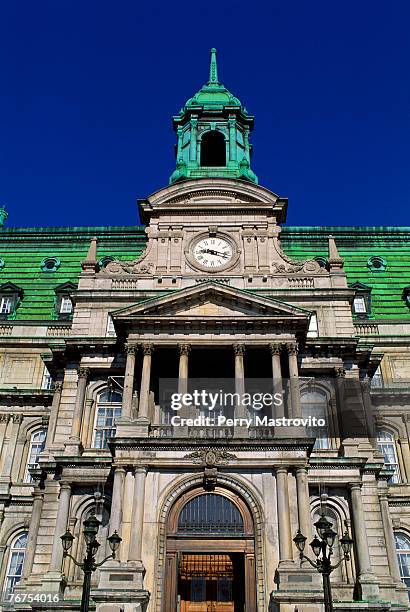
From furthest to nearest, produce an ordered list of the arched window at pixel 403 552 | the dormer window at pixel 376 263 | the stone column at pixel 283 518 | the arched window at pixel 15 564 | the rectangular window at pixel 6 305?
A: the dormer window at pixel 376 263
the rectangular window at pixel 6 305
the arched window at pixel 403 552
the arched window at pixel 15 564
the stone column at pixel 283 518

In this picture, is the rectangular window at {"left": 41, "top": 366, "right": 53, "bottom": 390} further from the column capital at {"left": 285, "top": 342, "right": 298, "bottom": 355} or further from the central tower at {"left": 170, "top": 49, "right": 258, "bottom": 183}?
the column capital at {"left": 285, "top": 342, "right": 298, "bottom": 355}

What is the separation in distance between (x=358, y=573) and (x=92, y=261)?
2138 cm

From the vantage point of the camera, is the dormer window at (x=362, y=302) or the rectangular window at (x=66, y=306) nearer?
the dormer window at (x=362, y=302)

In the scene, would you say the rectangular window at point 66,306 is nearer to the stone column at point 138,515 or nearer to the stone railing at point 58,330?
the stone railing at point 58,330

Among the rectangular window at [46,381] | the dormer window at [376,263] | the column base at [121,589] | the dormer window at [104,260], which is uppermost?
the dormer window at [376,263]

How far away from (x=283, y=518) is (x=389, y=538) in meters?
7.57

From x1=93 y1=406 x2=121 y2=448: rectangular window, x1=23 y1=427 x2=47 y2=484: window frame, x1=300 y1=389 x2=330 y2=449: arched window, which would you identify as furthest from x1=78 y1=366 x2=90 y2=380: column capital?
x1=300 y1=389 x2=330 y2=449: arched window

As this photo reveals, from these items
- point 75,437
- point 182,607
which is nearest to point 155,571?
point 182,607

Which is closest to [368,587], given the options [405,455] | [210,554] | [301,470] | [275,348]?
[301,470]

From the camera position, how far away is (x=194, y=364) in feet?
115

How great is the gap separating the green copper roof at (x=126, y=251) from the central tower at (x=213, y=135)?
653cm

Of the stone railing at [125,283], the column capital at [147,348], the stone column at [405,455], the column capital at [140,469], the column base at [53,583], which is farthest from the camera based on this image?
the stone railing at [125,283]

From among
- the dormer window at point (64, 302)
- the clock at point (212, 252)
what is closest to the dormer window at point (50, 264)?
the dormer window at point (64, 302)

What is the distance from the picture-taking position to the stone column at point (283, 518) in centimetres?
2750
